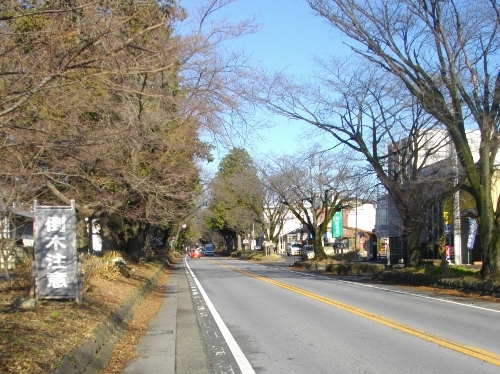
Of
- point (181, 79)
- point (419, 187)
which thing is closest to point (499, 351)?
point (181, 79)

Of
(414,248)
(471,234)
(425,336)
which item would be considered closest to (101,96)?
(425,336)

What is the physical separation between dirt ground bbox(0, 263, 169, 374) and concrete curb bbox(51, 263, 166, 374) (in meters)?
0.10

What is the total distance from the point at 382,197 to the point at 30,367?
29.7 meters

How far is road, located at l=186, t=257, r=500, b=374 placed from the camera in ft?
29.2

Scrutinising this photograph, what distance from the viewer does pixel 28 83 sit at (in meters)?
8.00

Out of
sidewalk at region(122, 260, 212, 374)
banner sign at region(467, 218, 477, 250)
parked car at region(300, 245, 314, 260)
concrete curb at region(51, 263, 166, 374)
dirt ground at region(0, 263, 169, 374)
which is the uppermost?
banner sign at region(467, 218, 477, 250)

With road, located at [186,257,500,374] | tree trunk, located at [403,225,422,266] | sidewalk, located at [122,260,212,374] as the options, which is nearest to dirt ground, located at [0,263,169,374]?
sidewalk, located at [122,260,212,374]

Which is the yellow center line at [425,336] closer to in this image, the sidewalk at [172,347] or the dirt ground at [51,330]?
Answer: the sidewalk at [172,347]

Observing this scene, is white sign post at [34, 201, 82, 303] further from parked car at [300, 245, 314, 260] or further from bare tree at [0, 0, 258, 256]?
parked car at [300, 245, 314, 260]

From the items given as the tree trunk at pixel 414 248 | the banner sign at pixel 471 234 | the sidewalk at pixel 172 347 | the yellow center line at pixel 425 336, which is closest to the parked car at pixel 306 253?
Answer: the banner sign at pixel 471 234

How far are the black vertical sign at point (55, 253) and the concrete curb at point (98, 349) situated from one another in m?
1.22

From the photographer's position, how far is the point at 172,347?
35.5 feet

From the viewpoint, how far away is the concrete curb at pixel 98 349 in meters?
7.65

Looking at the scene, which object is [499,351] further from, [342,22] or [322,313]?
[342,22]
